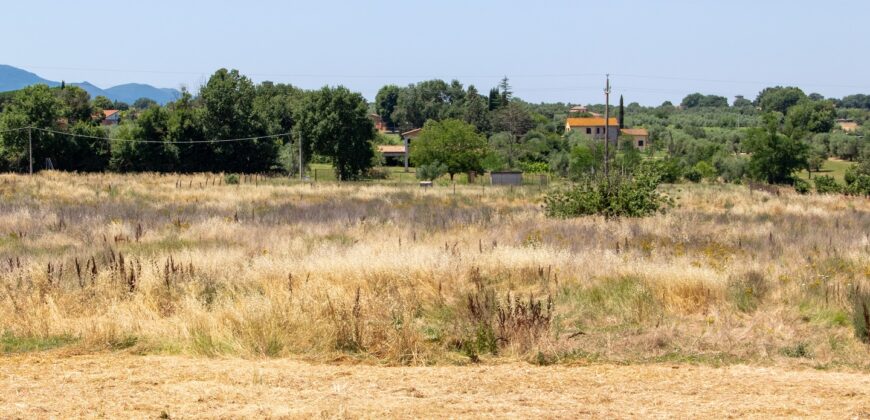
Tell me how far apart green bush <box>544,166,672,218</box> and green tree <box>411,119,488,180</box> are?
182ft

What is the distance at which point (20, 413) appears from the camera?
238 inches

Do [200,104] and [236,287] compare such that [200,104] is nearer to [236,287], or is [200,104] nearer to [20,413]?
[236,287]

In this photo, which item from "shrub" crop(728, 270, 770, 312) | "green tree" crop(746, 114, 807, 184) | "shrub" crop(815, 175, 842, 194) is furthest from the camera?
"green tree" crop(746, 114, 807, 184)

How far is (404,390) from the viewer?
6.84 metres

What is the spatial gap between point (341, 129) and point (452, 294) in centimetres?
6322

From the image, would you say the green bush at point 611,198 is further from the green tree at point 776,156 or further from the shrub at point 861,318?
the green tree at point 776,156

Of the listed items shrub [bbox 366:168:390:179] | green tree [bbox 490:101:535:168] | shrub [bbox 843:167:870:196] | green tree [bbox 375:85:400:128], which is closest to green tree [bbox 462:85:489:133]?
green tree [bbox 490:101:535:168]

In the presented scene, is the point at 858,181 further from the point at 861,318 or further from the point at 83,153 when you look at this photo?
the point at 83,153

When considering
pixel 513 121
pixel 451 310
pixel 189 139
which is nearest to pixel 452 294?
pixel 451 310

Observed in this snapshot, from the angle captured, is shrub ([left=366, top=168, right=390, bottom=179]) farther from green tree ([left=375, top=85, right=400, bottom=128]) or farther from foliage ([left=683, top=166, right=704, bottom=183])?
green tree ([left=375, top=85, right=400, bottom=128])

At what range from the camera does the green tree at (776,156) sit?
8012cm

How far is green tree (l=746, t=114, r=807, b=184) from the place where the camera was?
80.1m

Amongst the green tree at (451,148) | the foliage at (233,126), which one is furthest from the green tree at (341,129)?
the green tree at (451,148)

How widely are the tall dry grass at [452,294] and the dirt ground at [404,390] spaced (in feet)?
1.99
